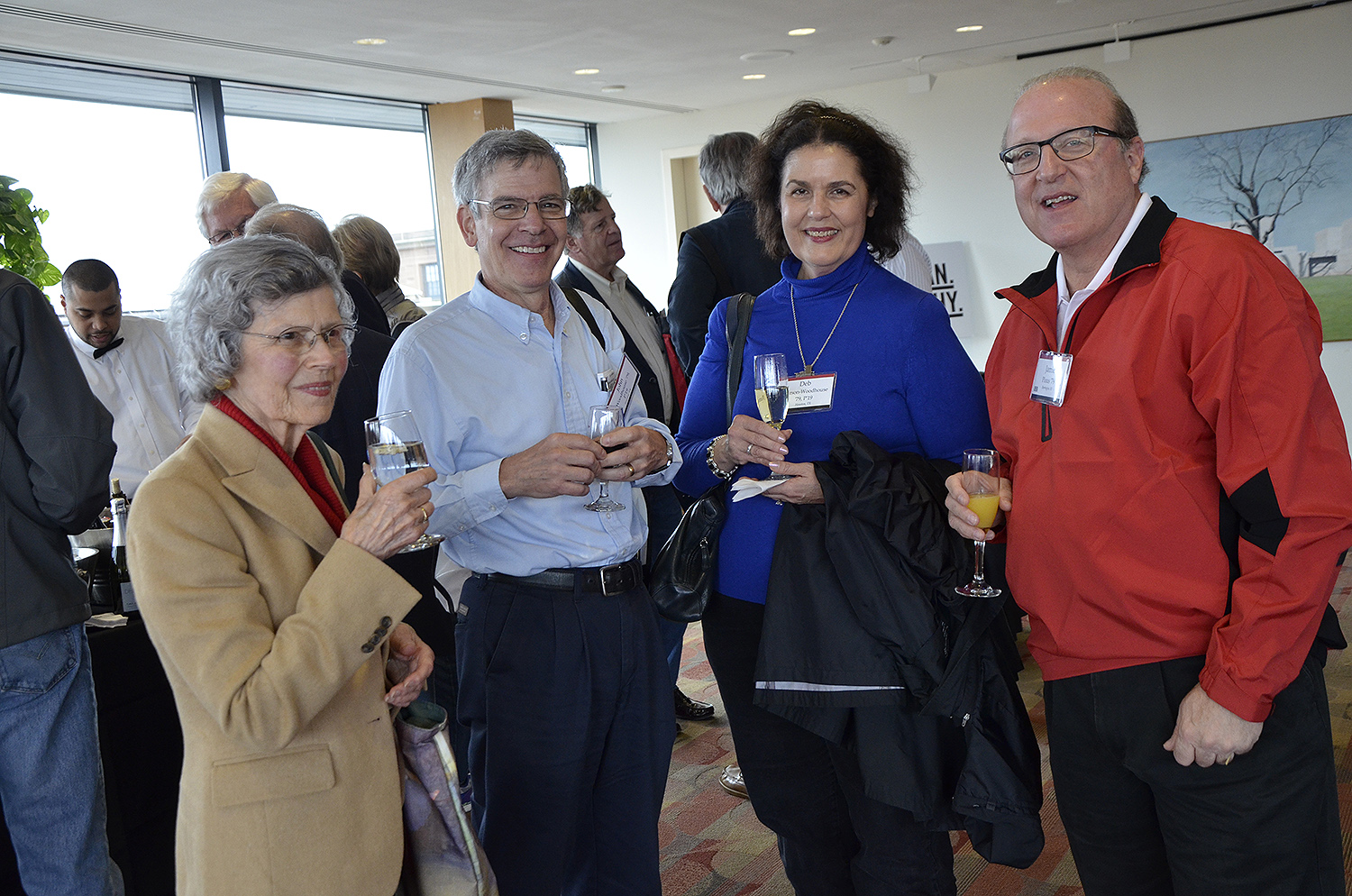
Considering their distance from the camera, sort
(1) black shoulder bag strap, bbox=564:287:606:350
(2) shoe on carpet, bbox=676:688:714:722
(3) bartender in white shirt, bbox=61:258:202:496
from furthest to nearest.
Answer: (2) shoe on carpet, bbox=676:688:714:722
(3) bartender in white shirt, bbox=61:258:202:496
(1) black shoulder bag strap, bbox=564:287:606:350

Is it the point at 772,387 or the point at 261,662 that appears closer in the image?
the point at 261,662

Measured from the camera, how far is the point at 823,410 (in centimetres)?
198

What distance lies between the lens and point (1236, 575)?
4.88ft

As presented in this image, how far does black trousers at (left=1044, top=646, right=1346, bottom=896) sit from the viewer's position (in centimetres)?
147

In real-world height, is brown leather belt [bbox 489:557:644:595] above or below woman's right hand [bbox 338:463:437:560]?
below

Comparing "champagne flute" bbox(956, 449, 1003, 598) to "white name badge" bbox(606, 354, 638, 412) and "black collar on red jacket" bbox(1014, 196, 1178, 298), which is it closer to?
"black collar on red jacket" bbox(1014, 196, 1178, 298)

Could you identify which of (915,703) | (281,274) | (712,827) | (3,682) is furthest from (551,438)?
(712,827)

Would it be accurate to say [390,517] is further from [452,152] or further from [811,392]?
[452,152]

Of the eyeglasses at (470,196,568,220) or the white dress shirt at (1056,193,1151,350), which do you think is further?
the eyeglasses at (470,196,568,220)

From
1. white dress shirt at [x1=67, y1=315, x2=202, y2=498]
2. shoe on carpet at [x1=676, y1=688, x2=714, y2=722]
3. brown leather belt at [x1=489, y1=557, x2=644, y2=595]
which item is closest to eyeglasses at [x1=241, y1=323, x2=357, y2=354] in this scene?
brown leather belt at [x1=489, y1=557, x2=644, y2=595]

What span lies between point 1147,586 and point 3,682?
2.15 metres

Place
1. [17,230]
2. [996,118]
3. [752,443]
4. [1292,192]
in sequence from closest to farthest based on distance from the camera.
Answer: [752,443]
[17,230]
[1292,192]
[996,118]


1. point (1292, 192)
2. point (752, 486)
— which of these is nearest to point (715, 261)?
point (752, 486)

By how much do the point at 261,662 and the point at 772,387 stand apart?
3.37 ft
